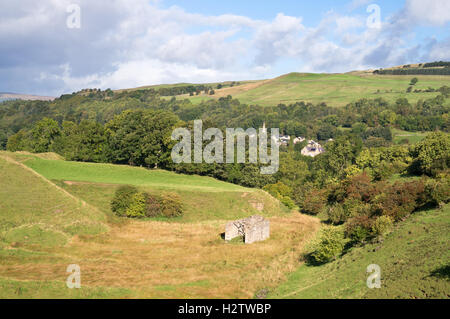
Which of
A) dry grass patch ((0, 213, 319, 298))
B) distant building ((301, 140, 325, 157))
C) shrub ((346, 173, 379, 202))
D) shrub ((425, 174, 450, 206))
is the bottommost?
dry grass patch ((0, 213, 319, 298))

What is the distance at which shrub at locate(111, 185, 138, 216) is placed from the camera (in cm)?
4516

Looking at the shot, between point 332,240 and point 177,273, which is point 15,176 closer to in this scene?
point 177,273

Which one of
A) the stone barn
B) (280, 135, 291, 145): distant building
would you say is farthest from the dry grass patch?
(280, 135, 291, 145): distant building

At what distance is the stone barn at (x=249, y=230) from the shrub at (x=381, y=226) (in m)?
11.4

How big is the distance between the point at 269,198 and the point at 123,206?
2098 centimetres

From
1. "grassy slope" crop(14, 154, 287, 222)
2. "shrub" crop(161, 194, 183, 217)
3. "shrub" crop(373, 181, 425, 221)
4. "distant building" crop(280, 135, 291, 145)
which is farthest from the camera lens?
"distant building" crop(280, 135, 291, 145)

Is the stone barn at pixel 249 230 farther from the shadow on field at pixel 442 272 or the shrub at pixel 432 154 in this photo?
the shrub at pixel 432 154

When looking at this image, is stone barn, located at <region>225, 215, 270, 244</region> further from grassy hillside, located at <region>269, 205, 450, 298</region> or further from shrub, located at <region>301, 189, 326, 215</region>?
shrub, located at <region>301, 189, 326, 215</region>

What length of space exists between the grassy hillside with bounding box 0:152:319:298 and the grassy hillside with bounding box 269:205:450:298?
2855 mm

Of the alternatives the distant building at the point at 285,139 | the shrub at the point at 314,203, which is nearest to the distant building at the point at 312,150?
the distant building at the point at 285,139

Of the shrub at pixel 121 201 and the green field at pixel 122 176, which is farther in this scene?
the green field at pixel 122 176

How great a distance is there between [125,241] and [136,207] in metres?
8.23

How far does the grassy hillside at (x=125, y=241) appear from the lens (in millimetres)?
26672

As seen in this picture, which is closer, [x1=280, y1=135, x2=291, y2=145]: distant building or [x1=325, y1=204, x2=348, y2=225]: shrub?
[x1=325, y1=204, x2=348, y2=225]: shrub
